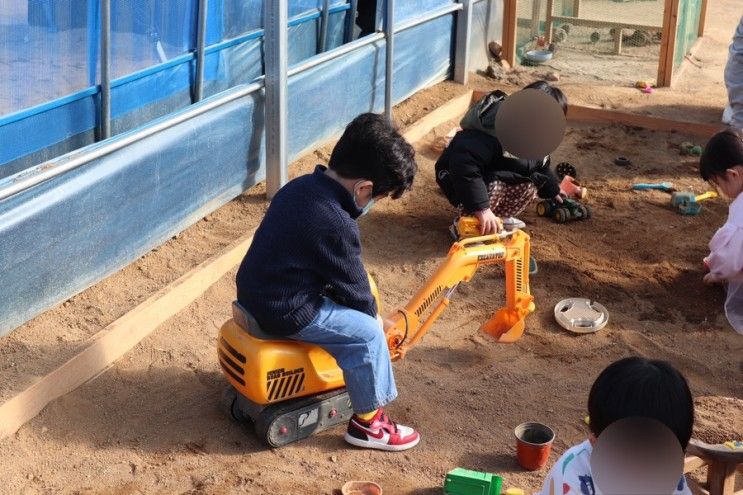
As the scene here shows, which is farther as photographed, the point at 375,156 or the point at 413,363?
the point at 413,363

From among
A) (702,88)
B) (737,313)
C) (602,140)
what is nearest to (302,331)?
(737,313)

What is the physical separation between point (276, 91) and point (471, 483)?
271 cm

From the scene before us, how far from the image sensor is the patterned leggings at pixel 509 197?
16.4 ft

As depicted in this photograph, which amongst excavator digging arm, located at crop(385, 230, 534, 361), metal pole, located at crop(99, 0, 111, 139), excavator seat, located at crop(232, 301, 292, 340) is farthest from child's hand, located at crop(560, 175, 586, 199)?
excavator seat, located at crop(232, 301, 292, 340)

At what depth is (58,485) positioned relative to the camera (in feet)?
10.4

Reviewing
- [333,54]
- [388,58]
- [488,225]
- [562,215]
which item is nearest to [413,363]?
[488,225]

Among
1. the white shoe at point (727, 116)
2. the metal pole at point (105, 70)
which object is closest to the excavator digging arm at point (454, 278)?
the metal pole at point (105, 70)

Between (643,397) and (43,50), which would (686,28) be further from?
(643,397)

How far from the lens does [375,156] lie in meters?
3.20

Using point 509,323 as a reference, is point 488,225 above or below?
above

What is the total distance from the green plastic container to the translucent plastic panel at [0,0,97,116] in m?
2.30

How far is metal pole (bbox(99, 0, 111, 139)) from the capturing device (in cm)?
434

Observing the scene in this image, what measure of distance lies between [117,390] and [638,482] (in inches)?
96.6

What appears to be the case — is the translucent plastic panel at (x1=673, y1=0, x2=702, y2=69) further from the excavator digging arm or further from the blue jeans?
the blue jeans
